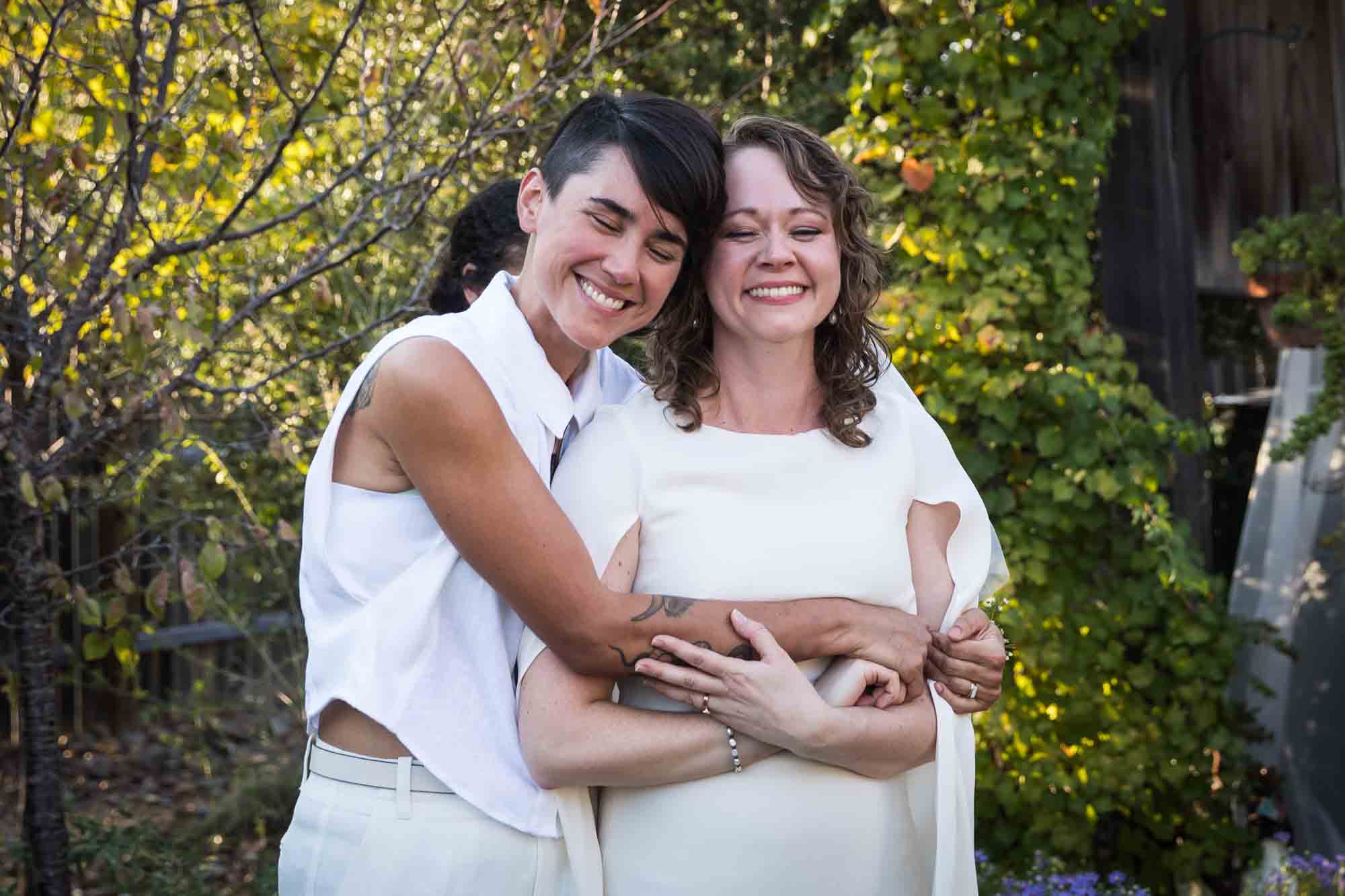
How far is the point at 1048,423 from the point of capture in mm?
3793

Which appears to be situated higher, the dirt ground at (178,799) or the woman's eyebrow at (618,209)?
the woman's eyebrow at (618,209)

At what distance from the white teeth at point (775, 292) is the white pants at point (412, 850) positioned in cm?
88

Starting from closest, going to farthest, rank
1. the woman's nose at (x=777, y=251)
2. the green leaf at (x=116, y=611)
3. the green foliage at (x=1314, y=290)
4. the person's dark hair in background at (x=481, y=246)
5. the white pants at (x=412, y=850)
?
the white pants at (x=412, y=850)
the woman's nose at (x=777, y=251)
the person's dark hair in background at (x=481, y=246)
the green leaf at (x=116, y=611)
the green foliage at (x=1314, y=290)

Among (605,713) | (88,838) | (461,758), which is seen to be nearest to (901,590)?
(605,713)

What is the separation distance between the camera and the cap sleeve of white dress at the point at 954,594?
77.9 inches

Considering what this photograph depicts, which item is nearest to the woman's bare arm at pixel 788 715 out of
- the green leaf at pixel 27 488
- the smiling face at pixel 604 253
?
the smiling face at pixel 604 253

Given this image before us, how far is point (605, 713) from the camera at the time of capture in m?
1.87

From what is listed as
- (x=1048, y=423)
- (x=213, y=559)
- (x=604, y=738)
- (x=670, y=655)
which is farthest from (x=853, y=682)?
(x=1048, y=423)

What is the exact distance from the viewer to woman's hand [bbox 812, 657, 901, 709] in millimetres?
1937

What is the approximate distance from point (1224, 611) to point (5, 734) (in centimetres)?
538

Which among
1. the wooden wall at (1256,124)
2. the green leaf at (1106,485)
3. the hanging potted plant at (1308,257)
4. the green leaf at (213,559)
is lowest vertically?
the green leaf at (213,559)

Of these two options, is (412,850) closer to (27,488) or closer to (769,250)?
(769,250)

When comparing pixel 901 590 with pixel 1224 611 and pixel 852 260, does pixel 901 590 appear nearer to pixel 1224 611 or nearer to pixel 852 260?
pixel 852 260

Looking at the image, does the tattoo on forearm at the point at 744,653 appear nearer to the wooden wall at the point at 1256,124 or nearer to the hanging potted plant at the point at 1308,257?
the hanging potted plant at the point at 1308,257
